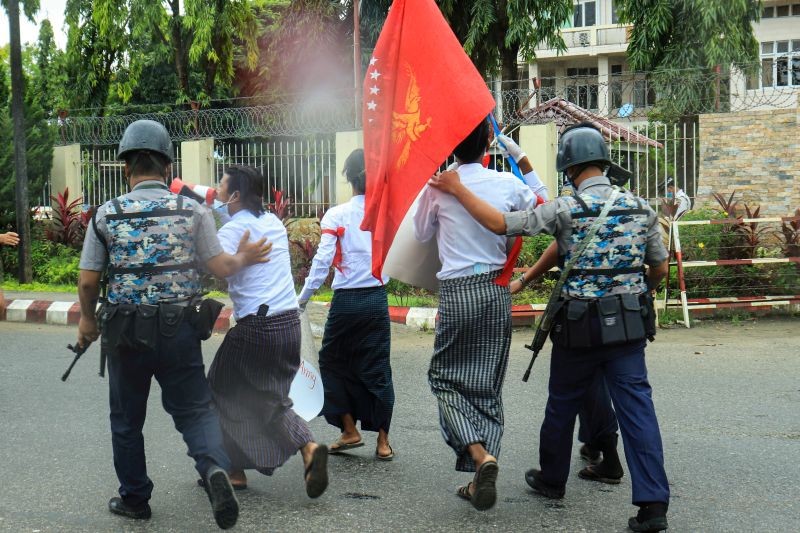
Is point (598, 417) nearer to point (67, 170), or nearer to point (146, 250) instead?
point (146, 250)

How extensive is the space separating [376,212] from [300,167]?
11.0m

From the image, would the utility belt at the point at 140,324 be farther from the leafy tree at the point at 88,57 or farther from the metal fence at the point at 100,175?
the leafy tree at the point at 88,57

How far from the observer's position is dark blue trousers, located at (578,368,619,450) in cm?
491

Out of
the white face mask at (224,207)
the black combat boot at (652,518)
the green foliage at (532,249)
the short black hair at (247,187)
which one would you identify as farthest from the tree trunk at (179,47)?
the black combat boot at (652,518)

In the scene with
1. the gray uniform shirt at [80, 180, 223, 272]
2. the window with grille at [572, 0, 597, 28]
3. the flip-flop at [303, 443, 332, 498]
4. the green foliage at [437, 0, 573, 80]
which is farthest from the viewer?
the window with grille at [572, 0, 597, 28]

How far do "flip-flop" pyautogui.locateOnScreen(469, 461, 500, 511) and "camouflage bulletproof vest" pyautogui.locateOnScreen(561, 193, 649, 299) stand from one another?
2.79 feet

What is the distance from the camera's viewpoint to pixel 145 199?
14.0 ft

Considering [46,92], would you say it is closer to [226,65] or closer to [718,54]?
[226,65]

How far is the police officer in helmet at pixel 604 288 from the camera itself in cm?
419

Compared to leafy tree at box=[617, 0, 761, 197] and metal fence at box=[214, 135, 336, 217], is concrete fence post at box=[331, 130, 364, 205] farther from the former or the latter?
leafy tree at box=[617, 0, 761, 197]

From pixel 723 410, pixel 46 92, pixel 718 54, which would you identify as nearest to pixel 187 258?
pixel 723 410

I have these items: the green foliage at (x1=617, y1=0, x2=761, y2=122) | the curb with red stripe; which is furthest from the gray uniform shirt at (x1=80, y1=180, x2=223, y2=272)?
the green foliage at (x1=617, y1=0, x2=761, y2=122)

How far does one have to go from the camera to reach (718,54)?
805 inches

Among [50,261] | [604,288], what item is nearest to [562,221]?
[604,288]
